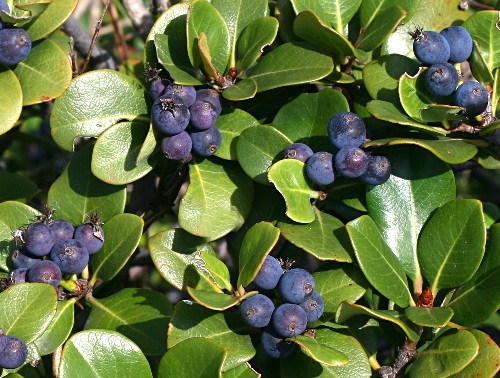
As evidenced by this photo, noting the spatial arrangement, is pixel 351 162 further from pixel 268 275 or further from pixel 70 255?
pixel 70 255

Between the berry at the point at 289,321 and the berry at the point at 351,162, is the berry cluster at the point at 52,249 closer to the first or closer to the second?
the berry at the point at 289,321

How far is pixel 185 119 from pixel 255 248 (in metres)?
0.35

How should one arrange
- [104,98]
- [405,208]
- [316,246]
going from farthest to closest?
[104,98] < [405,208] < [316,246]

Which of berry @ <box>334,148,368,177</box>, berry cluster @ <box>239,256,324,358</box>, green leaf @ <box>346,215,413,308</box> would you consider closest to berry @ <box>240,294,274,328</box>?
berry cluster @ <box>239,256,324,358</box>

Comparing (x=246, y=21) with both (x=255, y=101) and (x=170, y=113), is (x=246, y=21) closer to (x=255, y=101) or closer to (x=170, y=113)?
(x=255, y=101)

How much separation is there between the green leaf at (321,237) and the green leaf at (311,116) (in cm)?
18

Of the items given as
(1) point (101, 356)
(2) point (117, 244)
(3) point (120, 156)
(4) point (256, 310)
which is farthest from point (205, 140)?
(1) point (101, 356)

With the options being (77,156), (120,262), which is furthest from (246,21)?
(120,262)

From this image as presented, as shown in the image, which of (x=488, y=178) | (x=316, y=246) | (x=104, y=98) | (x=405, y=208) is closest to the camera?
(x=316, y=246)

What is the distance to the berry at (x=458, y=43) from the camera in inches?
70.0

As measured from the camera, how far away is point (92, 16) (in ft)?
12.6

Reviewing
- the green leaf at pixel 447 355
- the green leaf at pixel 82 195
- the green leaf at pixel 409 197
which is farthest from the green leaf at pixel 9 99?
the green leaf at pixel 447 355

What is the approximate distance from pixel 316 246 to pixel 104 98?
2.19 ft

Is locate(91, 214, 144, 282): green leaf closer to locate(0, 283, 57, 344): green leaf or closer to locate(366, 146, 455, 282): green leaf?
locate(0, 283, 57, 344): green leaf
